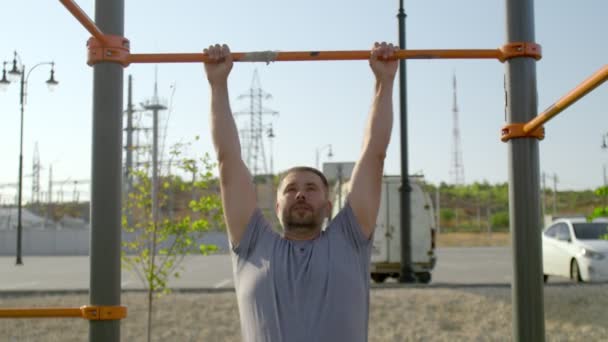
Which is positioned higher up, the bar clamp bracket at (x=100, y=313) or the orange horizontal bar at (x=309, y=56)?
the orange horizontal bar at (x=309, y=56)

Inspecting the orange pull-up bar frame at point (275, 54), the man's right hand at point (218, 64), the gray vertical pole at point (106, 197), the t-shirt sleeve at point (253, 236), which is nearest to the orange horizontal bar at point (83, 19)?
the orange pull-up bar frame at point (275, 54)

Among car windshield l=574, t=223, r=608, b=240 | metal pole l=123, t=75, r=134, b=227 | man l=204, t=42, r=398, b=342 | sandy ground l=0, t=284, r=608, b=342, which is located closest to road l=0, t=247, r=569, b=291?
car windshield l=574, t=223, r=608, b=240

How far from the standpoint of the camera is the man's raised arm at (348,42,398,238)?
99.6 inches

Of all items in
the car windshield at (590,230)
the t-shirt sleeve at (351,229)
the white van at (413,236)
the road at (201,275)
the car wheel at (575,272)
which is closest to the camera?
the t-shirt sleeve at (351,229)

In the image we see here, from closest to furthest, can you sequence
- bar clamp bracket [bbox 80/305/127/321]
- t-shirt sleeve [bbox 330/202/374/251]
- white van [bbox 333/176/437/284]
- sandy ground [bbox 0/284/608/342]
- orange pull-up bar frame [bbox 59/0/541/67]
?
t-shirt sleeve [bbox 330/202/374/251]
bar clamp bracket [bbox 80/305/127/321]
orange pull-up bar frame [bbox 59/0/541/67]
sandy ground [bbox 0/284/608/342]
white van [bbox 333/176/437/284]

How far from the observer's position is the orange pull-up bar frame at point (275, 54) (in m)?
2.80

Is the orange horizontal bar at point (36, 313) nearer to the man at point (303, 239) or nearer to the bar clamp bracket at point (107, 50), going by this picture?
the man at point (303, 239)

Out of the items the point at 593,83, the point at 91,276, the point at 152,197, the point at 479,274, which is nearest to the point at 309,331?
the point at 91,276

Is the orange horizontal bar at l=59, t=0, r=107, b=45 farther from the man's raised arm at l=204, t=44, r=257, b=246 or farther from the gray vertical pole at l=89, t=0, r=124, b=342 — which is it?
the man's raised arm at l=204, t=44, r=257, b=246

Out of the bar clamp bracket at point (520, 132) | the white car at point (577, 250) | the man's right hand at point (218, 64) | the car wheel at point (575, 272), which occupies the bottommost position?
the car wheel at point (575, 272)

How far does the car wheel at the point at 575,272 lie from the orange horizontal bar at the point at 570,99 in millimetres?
9972

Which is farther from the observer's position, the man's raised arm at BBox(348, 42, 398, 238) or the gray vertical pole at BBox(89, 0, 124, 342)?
the gray vertical pole at BBox(89, 0, 124, 342)

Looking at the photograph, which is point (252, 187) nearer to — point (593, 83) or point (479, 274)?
point (593, 83)

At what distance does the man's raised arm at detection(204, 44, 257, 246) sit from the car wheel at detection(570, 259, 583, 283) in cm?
1046
